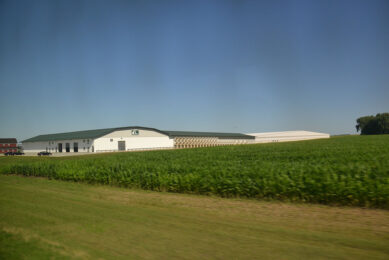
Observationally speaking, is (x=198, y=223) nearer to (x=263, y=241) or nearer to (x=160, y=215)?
(x=160, y=215)

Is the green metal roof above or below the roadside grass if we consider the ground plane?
above

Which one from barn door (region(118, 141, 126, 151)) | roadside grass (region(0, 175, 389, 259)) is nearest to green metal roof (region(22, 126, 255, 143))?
barn door (region(118, 141, 126, 151))

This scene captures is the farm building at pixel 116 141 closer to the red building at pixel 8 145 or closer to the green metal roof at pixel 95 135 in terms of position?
the green metal roof at pixel 95 135

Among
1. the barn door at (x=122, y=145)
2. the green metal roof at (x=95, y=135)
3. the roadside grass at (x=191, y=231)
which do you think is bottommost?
the roadside grass at (x=191, y=231)

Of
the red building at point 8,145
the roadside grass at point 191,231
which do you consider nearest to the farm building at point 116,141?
the red building at point 8,145

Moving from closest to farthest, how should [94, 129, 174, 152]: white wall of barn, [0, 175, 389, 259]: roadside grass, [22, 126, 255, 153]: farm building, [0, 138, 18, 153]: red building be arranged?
[0, 175, 389, 259]: roadside grass, [22, 126, 255, 153]: farm building, [94, 129, 174, 152]: white wall of barn, [0, 138, 18, 153]: red building

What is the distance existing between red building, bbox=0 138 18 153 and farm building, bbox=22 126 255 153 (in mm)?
45589

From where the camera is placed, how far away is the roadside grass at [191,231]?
4.91m

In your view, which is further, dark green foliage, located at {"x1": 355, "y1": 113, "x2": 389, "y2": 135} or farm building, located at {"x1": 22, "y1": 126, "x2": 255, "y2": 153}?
dark green foliage, located at {"x1": 355, "y1": 113, "x2": 389, "y2": 135}

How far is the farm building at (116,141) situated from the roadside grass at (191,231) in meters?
45.7

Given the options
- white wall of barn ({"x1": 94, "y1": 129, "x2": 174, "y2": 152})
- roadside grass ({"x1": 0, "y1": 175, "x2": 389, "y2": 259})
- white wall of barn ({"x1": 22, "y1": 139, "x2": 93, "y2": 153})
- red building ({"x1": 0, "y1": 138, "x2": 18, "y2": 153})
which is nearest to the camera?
roadside grass ({"x1": 0, "y1": 175, "x2": 389, "y2": 259})

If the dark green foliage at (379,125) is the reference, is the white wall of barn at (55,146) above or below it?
below

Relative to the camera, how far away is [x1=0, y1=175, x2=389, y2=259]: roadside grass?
4.91 metres

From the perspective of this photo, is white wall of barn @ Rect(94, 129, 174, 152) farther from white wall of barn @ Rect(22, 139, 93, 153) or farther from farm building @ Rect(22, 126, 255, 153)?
white wall of barn @ Rect(22, 139, 93, 153)
